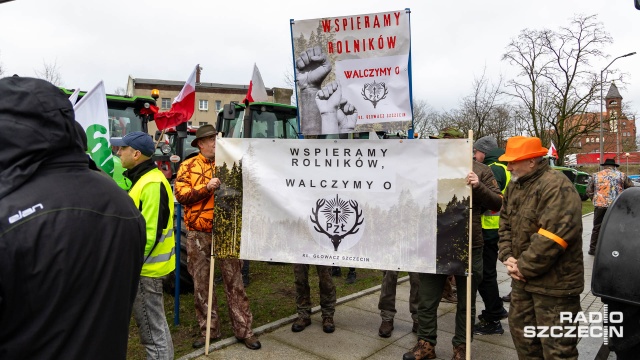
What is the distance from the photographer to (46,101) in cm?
150

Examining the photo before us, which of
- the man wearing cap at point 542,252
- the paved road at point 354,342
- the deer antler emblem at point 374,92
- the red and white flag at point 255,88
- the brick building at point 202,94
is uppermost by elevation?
the brick building at point 202,94

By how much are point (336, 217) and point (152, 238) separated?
5.50 feet

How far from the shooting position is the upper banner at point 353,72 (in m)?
4.56

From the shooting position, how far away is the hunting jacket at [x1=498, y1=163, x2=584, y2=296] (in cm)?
325

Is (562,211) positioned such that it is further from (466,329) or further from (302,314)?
(302,314)

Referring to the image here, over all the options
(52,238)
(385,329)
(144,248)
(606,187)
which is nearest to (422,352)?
(385,329)

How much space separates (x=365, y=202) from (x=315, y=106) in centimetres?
125

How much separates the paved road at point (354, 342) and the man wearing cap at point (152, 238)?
783 millimetres

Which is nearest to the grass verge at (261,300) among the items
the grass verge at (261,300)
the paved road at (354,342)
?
the grass verge at (261,300)

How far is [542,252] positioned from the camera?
3254 mm

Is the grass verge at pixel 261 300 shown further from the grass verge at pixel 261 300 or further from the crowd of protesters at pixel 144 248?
the crowd of protesters at pixel 144 248

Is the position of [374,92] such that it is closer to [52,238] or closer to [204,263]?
[204,263]

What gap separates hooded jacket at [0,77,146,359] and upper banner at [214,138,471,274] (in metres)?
2.77

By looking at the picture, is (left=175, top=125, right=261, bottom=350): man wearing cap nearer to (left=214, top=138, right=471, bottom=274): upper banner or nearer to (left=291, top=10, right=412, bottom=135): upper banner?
(left=214, top=138, right=471, bottom=274): upper banner
